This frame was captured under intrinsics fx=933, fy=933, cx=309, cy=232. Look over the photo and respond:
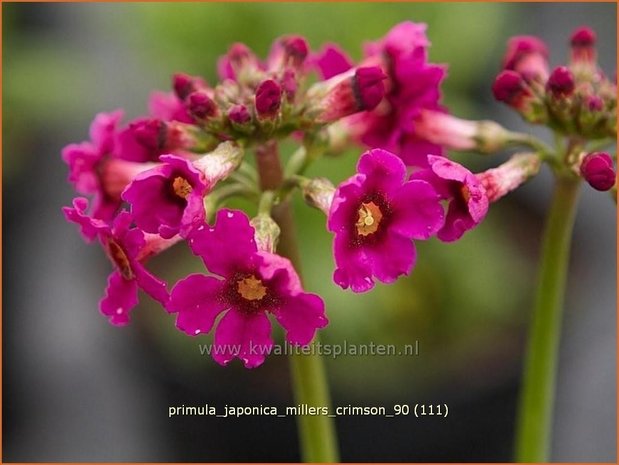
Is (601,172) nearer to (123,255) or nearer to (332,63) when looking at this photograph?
(332,63)

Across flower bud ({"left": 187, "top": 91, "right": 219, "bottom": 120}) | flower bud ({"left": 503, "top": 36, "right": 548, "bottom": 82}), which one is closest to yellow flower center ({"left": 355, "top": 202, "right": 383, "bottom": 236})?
flower bud ({"left": 187, "top": 91, "right": 219, "bottom": 120})

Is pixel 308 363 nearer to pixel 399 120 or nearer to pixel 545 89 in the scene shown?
pixel 399 120

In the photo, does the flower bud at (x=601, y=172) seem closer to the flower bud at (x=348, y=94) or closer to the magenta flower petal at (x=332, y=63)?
the flower bud at (x=348, y=94)

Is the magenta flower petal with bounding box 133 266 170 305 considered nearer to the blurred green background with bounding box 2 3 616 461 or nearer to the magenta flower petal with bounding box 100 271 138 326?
the magenta flower petal with bounding box 100 271 138 326

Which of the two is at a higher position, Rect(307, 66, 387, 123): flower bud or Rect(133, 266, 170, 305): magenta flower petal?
Rect(307, 66, 387, 123): flower bud

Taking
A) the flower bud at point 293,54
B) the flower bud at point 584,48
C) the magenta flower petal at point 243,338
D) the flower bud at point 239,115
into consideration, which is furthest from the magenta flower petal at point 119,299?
the flower bud at point 584,48

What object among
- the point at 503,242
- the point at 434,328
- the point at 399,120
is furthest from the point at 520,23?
the point at 399,120
